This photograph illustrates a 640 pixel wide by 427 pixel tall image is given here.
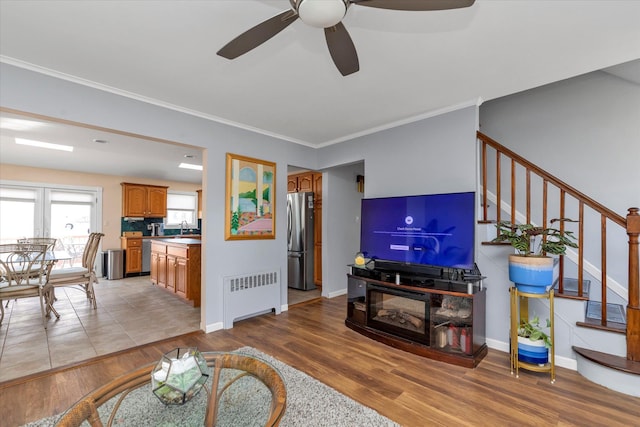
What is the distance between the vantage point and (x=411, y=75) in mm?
2520

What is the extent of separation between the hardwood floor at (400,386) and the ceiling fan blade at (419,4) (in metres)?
2.33

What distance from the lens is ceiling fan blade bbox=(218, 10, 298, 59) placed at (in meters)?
1.44

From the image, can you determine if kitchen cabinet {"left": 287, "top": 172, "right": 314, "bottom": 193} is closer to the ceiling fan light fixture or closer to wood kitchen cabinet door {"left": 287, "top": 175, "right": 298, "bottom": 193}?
wood kitchen cabinet door {"left": 287, "top": 175, "right": 298, "bottom": 193}

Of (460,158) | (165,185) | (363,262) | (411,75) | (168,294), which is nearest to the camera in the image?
(411,75)

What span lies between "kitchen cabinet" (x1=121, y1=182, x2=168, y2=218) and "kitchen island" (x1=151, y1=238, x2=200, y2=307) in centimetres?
225

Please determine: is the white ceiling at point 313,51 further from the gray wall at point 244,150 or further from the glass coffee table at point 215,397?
the glass coffee table at point 215,397

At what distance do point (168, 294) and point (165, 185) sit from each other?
365 cm

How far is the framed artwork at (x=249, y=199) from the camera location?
359 cm

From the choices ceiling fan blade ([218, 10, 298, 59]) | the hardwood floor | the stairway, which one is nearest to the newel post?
the stairway

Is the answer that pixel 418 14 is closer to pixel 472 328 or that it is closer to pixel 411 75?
pixel 411 75

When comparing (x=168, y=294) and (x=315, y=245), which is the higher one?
(x=315, y=245)

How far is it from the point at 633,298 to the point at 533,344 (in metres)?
0.80

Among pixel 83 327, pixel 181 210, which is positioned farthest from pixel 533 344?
pixel 181 210

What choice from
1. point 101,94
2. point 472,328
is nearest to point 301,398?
point 472,328
